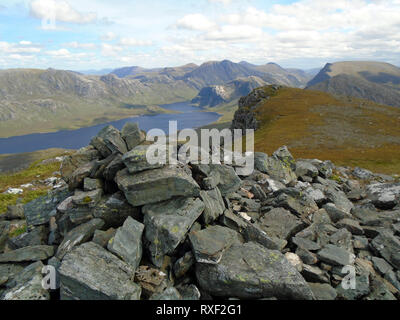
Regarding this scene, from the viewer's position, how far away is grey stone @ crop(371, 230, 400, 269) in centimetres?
1237

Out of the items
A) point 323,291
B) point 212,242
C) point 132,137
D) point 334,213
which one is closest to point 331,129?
point 334,213

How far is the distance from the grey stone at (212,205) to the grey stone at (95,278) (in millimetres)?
4621

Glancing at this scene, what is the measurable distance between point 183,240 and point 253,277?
140 inches

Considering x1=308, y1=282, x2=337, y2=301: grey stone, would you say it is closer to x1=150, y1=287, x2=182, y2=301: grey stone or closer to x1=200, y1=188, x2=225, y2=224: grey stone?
x1=200, y1=188, x2=225, y2=224: grey stone

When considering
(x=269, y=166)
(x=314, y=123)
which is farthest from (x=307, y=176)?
(x=314, y=123)

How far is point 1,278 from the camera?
35.4 ft

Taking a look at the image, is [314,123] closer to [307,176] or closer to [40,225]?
[307,176]

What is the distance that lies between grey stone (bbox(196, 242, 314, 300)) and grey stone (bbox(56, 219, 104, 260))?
5.48 metres

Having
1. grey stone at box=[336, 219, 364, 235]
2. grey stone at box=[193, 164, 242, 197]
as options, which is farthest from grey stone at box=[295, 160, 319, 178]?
grey stone at box=[193, 164, 242, 197]

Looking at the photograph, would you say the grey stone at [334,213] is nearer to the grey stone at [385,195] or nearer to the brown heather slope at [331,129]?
the grey stone at [385,195]

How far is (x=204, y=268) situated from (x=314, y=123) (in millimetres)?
93835

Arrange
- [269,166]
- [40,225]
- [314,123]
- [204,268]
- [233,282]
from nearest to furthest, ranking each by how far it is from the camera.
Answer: [233,282] → [204,268] → [40,225] → [269,166] → [314,123]

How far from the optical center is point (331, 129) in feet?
279
